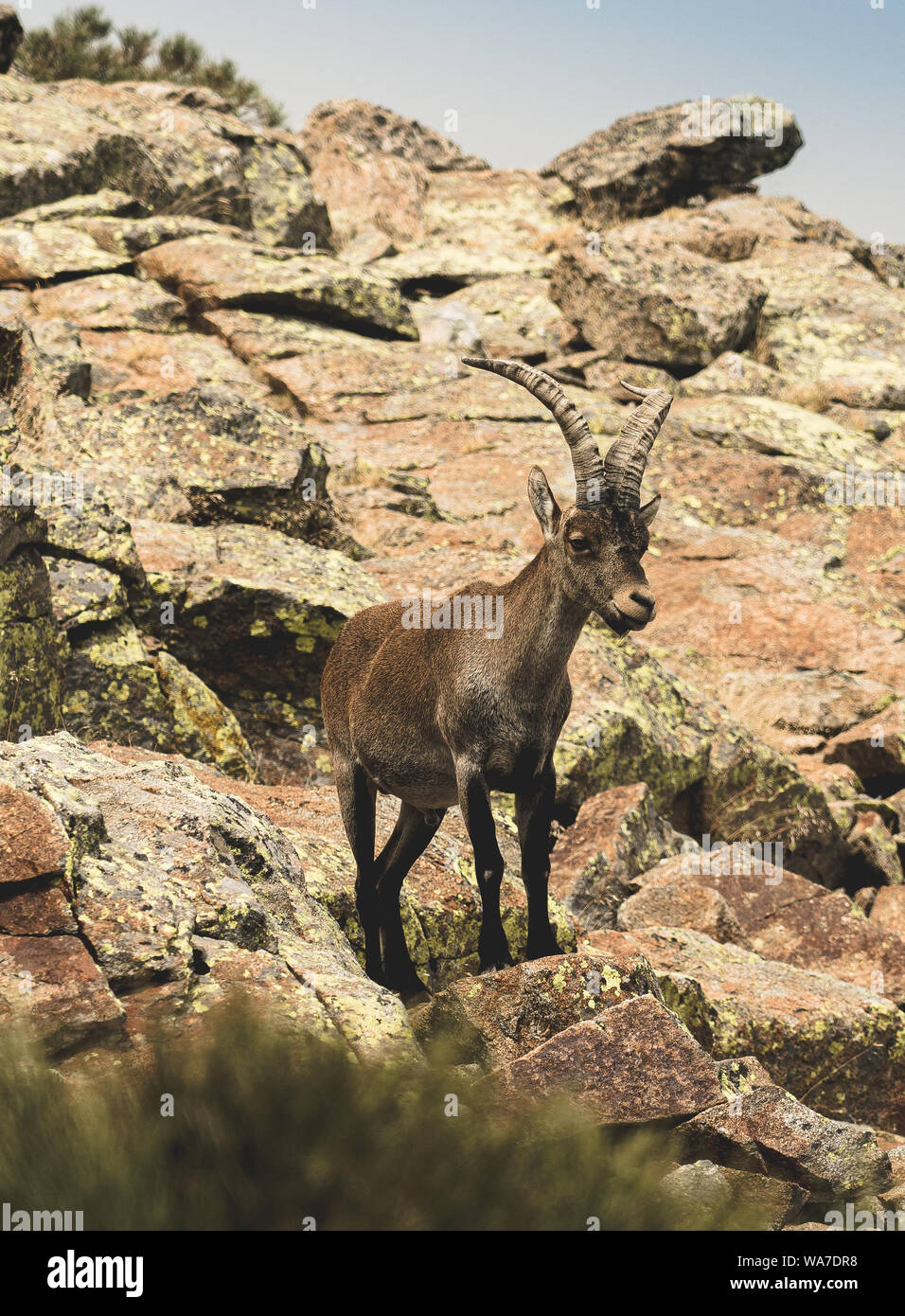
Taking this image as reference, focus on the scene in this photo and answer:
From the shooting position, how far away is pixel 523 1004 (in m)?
7.01

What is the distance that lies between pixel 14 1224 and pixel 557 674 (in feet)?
14.9

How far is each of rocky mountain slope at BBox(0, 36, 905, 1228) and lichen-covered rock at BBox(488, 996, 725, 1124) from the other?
2 centimetres

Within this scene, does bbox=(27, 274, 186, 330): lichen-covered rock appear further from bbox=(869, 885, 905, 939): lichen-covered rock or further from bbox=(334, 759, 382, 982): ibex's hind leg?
bbox=(869, 885, 905, 939): lichen-covered rock

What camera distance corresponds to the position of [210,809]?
7.27 metres

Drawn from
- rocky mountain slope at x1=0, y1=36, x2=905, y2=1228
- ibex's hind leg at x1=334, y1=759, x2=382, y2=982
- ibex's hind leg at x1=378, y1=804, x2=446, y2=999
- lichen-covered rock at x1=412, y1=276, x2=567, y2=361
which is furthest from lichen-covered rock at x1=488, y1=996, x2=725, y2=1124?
lichen-covered rock at x1=412, y1=276, x2=567, y2=361

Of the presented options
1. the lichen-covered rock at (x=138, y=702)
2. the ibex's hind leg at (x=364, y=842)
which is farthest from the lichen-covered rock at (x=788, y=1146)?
the lichen-covered rock at (x=138, y=702)

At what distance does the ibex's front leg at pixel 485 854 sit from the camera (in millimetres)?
7285

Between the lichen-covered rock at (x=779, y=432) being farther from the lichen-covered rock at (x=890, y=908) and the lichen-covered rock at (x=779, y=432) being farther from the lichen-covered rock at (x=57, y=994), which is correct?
the lichen-covered rock at (x=57, y=994)

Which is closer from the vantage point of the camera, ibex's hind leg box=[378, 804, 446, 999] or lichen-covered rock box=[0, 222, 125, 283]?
ibex's hind leg box=[378, 804, 446, 999]

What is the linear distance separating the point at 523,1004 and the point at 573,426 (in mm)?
3437

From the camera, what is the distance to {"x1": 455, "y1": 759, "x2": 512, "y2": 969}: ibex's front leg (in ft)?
23.9

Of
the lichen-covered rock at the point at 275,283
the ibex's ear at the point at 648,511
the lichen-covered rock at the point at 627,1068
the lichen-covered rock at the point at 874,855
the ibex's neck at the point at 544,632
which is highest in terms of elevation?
the lichen-covered rock at the point at 275,283

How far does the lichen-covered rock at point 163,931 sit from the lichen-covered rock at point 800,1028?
320cm

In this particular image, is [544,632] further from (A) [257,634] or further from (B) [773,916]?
A: (A) [257,634]
